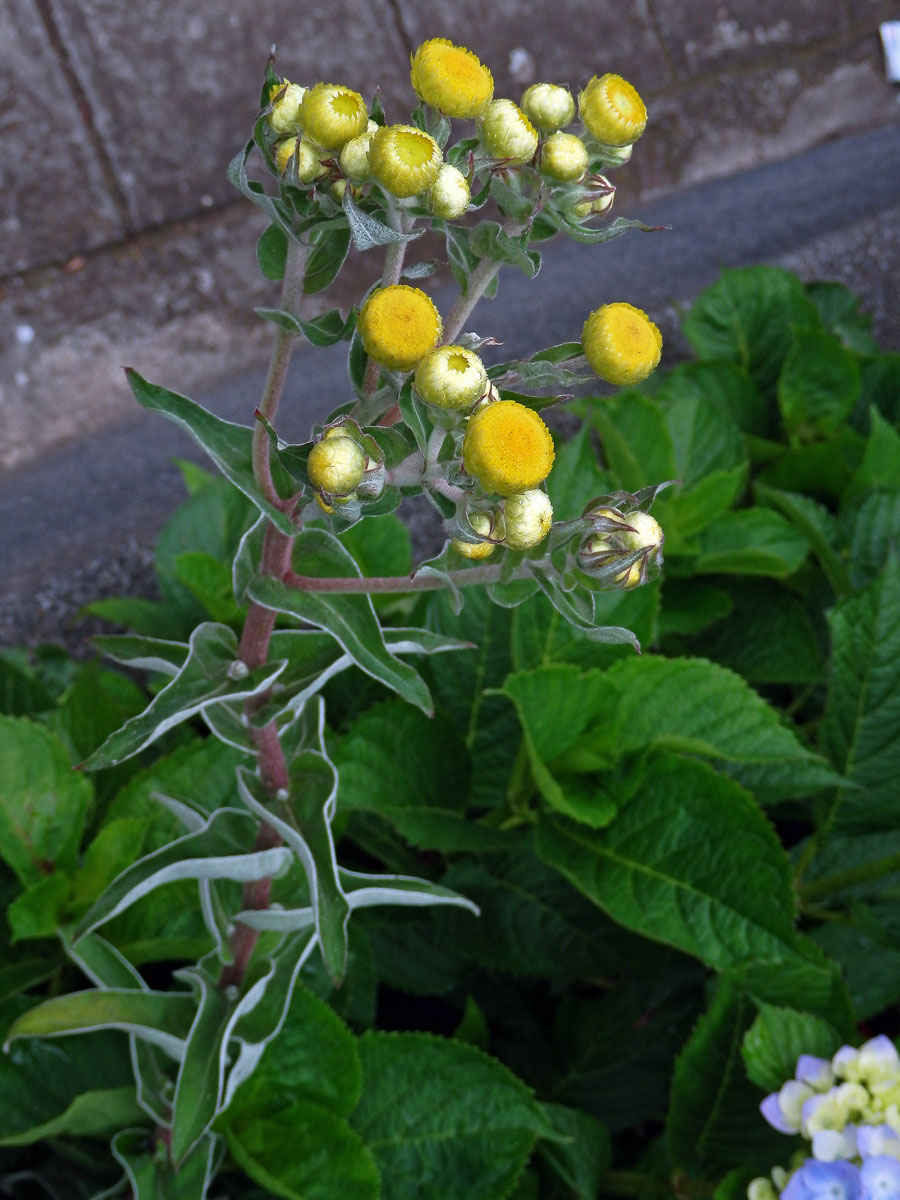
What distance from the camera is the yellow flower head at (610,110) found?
0.56m

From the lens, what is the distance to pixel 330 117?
0.50m

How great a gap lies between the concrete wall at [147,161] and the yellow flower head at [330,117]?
106cm

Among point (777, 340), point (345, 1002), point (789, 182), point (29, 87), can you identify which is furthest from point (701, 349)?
point (29, 87)

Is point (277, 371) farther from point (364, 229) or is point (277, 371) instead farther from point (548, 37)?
point (548, 37)

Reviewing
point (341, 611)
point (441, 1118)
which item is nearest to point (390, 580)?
point (341, 611)

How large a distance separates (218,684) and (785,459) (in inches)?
31.7

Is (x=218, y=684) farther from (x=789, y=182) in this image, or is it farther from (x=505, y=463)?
(x=789, y=182)

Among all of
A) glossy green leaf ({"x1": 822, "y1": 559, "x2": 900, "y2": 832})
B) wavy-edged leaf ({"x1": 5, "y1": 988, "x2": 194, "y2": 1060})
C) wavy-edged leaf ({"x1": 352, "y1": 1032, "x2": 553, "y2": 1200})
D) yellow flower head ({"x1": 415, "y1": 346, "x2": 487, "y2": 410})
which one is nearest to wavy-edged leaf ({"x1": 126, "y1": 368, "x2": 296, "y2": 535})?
yellow flower head ({"x1": 415, "y1": 346, "x2": 487, "y2": 410})

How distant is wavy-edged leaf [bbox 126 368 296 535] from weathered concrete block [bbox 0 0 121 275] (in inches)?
46.4

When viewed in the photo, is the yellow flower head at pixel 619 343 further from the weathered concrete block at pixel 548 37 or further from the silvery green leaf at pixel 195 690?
the weathered concrete block at pixel 548 37

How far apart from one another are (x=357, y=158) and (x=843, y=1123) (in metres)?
0.72

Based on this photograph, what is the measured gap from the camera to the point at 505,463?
0.48 m

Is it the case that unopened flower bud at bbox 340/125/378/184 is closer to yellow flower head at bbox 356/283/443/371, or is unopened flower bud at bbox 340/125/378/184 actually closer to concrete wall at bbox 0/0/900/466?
yellow flower head at bbox 356/283/443/371

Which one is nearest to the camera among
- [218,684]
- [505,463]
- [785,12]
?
[505,463]
